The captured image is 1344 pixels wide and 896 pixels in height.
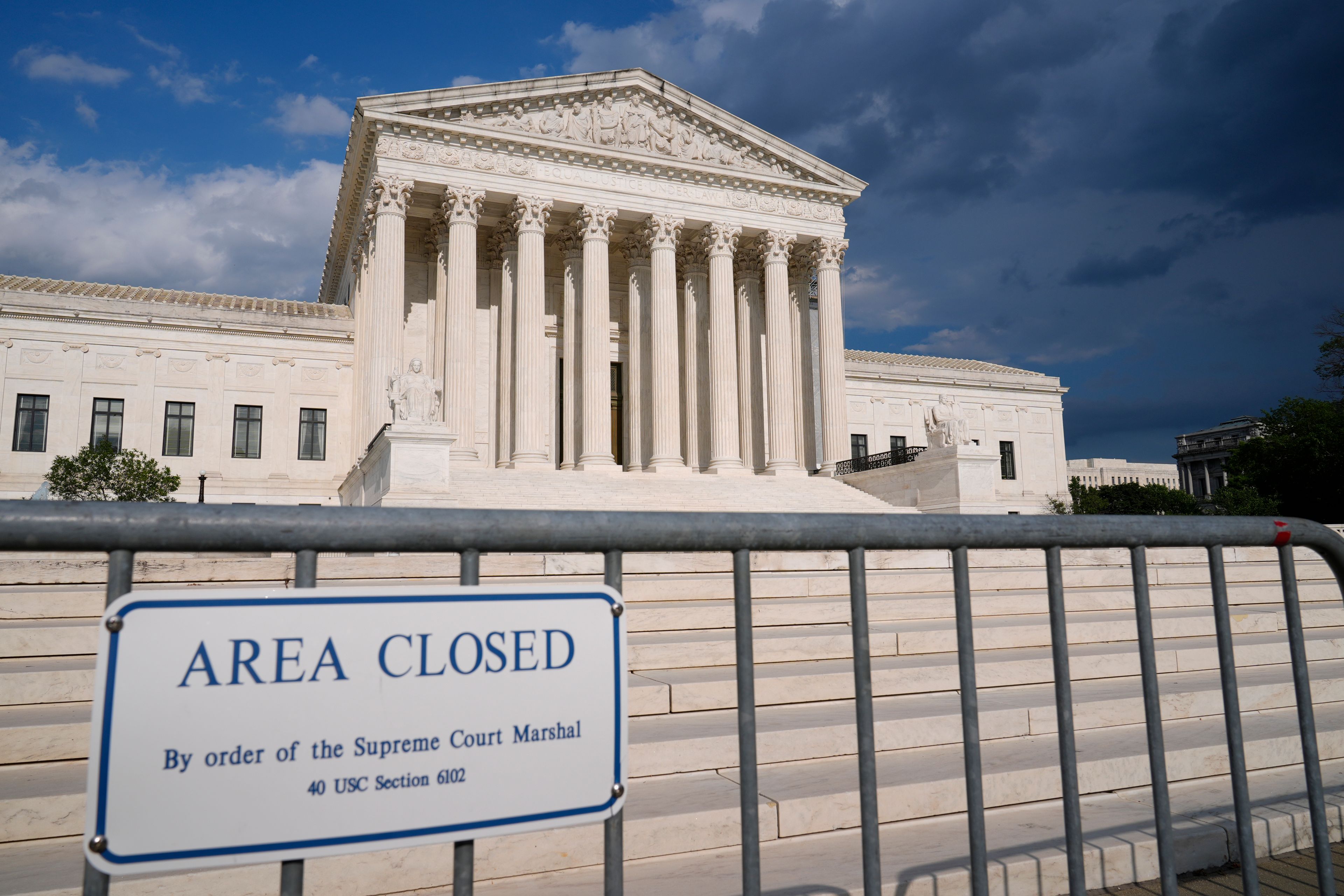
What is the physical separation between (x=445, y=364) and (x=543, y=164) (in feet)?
26.4

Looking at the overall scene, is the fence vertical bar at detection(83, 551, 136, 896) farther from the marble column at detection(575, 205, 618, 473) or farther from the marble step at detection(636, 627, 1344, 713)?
the marble column at detection(575, 205, 618, 473)

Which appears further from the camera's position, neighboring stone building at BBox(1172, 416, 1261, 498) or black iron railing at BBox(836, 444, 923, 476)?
neighboring stone building at BBox(1172, 416, 1261, 498)

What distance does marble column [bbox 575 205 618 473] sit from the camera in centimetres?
2994

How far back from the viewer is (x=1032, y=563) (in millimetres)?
12031

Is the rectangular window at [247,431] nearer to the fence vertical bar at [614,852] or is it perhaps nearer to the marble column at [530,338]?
the marble column at [530,338]

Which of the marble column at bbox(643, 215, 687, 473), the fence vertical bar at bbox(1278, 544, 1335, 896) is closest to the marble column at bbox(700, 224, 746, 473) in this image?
the marble column at bbox(643, 215, 687, 473)

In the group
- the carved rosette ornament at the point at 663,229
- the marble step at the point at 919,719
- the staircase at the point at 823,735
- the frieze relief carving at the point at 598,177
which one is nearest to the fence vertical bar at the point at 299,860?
the staircase at the point at 823,735

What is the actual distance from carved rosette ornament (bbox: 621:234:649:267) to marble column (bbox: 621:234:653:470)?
0.01 meters

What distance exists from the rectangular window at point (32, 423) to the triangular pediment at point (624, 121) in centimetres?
1708

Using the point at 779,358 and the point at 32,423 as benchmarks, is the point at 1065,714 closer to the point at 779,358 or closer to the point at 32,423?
the point at 779,358

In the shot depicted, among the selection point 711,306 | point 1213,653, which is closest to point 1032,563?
point 1213,653

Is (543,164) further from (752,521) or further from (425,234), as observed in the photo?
(752,521)

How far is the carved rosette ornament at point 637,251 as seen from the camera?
33.4m

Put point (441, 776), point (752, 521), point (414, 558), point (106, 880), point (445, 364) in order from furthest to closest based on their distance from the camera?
point (445, 364)
point (414, 558)
point (752, 521)
point (441, 776)
point (106, 880)
